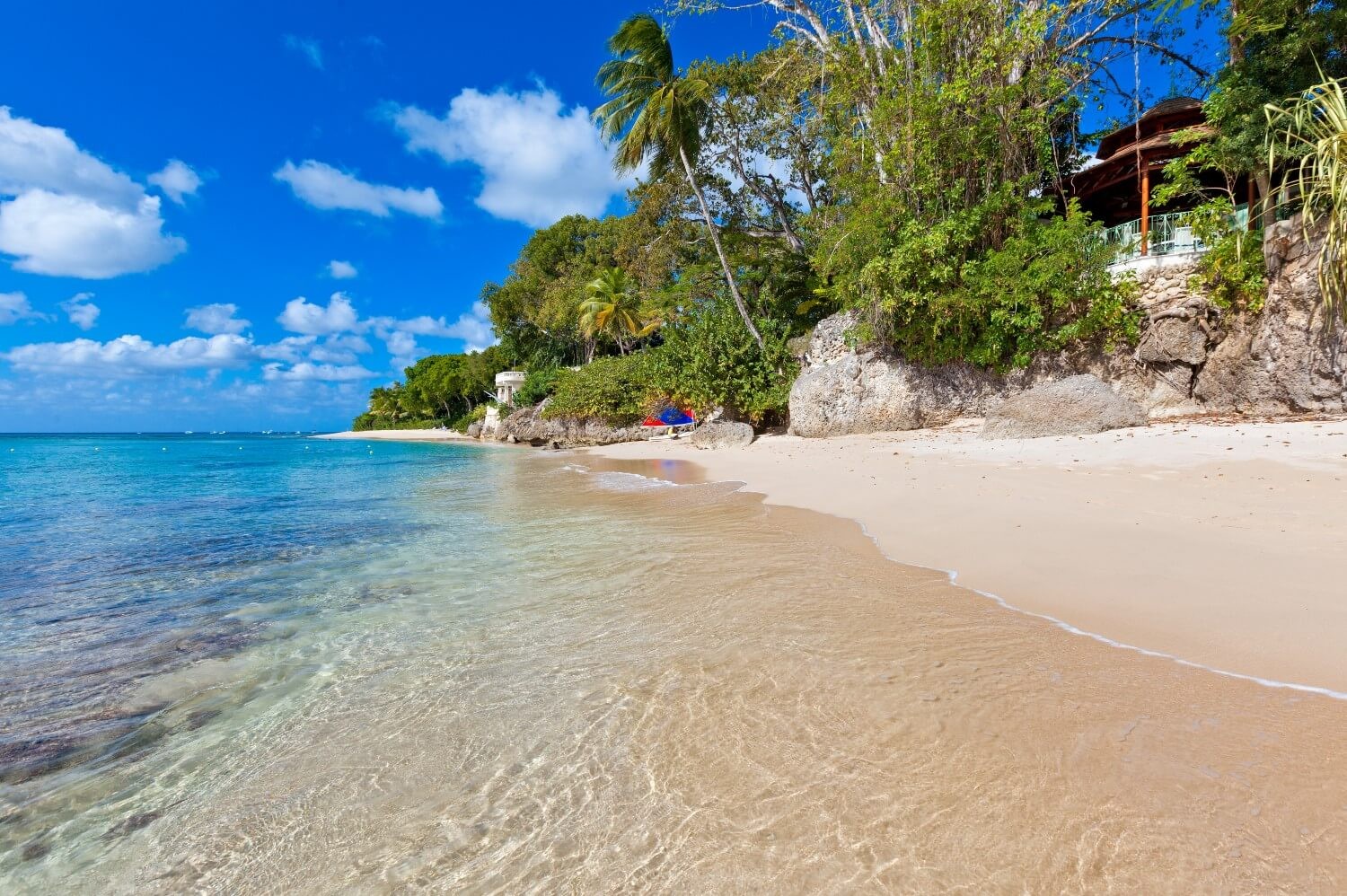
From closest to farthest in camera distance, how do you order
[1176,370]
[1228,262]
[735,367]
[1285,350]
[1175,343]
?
[1285,350]
[1228,262]
[1175,343]
[1176,370]
[735,367]

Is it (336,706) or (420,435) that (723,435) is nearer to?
(336,706)

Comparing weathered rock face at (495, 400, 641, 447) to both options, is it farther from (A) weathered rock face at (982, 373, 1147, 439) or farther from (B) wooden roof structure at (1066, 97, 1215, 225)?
(B) wooden roof structure at (1066, 97, 1215, 225)

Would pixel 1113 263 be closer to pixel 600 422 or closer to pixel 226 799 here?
Answer: pixel 226 799

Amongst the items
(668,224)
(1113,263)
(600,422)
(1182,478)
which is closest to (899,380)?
(1113,263)

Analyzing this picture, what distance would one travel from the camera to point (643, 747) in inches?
91.2

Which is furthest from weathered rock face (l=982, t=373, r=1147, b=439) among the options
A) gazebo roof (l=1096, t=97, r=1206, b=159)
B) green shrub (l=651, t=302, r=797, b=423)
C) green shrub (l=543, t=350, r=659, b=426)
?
green shrub (l=543, t=350, r=659, b=426)

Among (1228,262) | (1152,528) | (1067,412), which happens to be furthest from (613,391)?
(1152,528)

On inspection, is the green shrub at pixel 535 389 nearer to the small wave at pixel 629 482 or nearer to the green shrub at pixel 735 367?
the green shrub at pixel 735 367

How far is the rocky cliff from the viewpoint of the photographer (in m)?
10.0

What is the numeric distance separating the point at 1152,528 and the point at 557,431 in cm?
2907

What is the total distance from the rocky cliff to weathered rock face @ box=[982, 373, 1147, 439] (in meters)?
0.61

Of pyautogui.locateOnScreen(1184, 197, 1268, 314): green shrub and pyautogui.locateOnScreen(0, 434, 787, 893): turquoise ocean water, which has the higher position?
pyautogui.locateOnScreen(1184, 197, 1268, 314): green shrub

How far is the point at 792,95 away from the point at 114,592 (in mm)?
18876

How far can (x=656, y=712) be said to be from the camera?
8.41 feet
